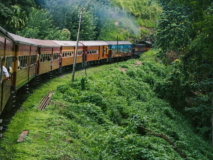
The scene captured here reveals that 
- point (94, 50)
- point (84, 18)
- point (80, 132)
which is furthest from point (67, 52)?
point (84, 18)

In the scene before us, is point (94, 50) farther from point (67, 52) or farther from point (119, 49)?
point (119, 49)

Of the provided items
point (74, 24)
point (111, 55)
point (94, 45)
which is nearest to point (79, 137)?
point (94, 45)

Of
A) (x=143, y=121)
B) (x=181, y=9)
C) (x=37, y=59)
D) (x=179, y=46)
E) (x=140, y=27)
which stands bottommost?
(x=143, y=121)

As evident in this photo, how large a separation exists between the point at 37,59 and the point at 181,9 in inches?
411

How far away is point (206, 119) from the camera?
71.7 ft

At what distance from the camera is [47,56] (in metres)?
18.8

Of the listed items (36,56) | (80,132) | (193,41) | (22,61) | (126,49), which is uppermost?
(126,49)

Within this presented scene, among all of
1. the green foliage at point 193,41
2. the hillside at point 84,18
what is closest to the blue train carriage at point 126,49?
the hillside at point 84,18

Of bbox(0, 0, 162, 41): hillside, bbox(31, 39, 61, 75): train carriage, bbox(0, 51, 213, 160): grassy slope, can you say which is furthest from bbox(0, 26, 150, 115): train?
bbox(0, 0, 162, 41): hillside

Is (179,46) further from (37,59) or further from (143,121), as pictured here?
(37,59)

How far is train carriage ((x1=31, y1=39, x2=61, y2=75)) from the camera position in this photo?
1705 cm

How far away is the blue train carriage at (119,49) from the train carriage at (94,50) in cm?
204

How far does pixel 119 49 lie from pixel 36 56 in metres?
24.3

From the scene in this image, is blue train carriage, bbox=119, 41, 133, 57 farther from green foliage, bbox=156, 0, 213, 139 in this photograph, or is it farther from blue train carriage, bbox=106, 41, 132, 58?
green foliage, bbox=156, 0, 213, 139
